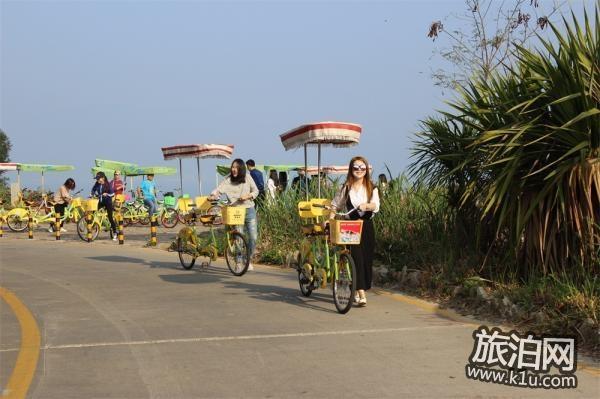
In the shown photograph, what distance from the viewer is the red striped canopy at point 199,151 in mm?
25391

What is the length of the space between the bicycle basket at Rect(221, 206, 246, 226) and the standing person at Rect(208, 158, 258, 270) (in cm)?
44

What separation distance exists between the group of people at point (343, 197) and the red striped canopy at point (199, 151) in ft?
11.9

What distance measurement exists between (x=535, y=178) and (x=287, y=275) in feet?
17.0

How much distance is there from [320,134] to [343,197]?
661cm

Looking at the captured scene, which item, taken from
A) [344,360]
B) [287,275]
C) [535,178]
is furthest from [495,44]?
[344,360]

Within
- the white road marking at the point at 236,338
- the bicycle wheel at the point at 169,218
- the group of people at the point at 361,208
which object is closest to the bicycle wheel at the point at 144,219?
the bicycle wheel at the point at 169,218

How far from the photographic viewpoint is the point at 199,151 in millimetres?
25391

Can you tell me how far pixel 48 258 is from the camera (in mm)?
16016

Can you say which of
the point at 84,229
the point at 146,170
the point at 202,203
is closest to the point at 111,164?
the point at 146,170

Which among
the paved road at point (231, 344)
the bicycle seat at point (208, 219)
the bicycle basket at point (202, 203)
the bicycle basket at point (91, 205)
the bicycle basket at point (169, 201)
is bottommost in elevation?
the paved road at point (231, 344)

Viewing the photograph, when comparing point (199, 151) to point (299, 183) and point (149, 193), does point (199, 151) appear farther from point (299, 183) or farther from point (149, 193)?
point (299, 183)

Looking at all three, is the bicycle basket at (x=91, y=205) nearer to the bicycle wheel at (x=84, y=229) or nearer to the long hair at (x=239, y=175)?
the bicycle wheel at (x=84, y=229)

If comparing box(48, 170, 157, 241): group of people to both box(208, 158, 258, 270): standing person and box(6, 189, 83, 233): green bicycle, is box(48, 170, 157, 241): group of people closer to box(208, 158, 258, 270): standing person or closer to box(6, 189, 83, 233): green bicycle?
box(6, 189, 83, 233): green bicycle

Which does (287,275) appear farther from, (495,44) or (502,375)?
(495,44)
